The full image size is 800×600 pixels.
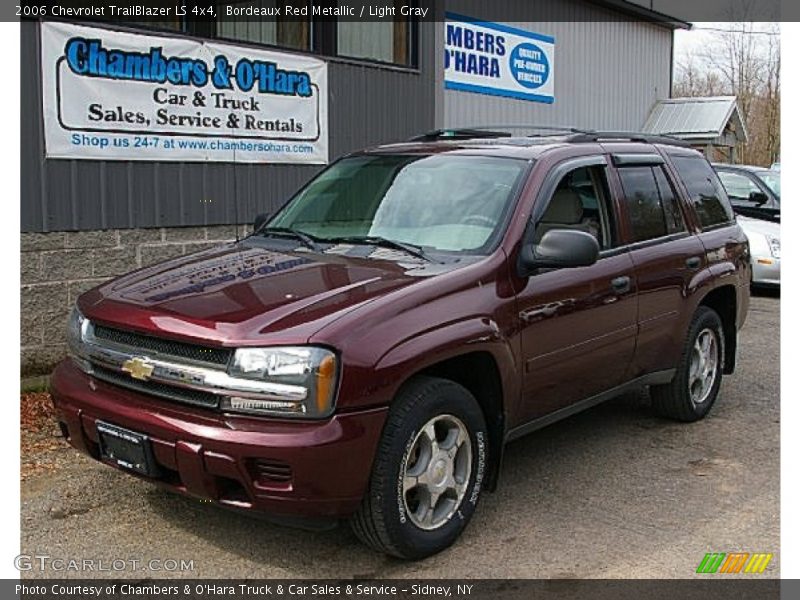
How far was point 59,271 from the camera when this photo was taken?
707 centimetres

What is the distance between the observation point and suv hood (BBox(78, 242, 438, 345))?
3.60 metres

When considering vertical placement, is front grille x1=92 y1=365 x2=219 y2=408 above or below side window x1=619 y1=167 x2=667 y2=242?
below

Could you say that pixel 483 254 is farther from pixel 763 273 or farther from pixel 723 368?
pixel 763 273

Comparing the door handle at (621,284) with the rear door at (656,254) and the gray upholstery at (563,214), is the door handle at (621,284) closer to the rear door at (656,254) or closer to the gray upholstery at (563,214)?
the rear door at (656,254)

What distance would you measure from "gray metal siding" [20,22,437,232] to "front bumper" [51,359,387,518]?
3930mm

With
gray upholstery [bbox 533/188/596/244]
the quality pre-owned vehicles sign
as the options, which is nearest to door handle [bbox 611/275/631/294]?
gray upholstery [bbox 533/188/596/244]

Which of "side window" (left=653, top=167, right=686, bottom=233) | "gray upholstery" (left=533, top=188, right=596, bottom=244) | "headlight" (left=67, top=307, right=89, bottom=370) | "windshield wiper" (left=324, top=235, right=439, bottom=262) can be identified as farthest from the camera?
"side window" (left=653, top=167, right=686, bottom=233)

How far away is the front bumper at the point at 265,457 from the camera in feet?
11.3

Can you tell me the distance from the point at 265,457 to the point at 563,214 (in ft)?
7.94

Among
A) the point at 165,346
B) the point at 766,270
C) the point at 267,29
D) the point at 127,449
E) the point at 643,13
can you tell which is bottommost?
the point at 127,449

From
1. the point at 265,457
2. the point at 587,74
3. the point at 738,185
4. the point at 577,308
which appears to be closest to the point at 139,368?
the point at 265,457

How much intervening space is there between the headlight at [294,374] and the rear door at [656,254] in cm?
257

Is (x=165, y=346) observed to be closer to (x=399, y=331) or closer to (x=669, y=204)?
(x=399, y=331)

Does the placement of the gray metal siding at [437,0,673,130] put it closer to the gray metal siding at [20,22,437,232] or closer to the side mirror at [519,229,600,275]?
the gray metal siding at [20,22,437,232]
